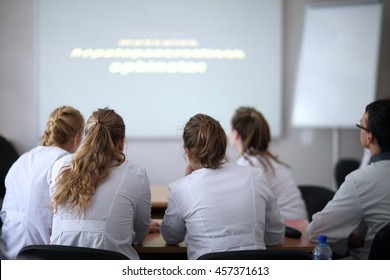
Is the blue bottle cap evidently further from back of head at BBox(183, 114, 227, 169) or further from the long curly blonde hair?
the long curly blonde hair

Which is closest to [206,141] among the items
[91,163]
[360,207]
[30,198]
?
[91,163]

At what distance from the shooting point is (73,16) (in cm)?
349

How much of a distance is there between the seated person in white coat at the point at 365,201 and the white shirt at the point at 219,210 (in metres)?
0.30

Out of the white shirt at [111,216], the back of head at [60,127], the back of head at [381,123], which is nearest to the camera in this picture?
the white shirt at [111,216]

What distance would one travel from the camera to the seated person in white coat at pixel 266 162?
9.53 ft

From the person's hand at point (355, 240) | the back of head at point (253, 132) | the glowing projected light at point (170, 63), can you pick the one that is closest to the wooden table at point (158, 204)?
the back of head at point (253, 132)

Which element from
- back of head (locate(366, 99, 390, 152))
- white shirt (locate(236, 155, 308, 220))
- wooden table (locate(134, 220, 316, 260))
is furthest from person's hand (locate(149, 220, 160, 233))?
back of head (locate(366, 99, 390, 152))

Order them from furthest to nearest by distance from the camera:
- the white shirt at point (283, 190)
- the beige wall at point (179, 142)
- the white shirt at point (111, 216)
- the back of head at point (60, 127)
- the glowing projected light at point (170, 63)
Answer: the glowing projected light at point (170, 63) → the beige wall at point (179, 142) → the white shirt at point (283, 190) → the back of head at point (60, 127) → the white shirt at point (111, 216)

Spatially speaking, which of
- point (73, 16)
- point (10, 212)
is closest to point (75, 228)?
point (10, 212)

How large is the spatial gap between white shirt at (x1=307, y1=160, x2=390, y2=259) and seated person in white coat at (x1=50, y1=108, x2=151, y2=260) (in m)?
0.80

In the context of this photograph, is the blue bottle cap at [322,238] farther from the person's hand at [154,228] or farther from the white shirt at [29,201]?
the white shirt at [29,201]

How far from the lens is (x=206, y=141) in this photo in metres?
2.06

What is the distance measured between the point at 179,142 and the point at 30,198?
222 centimetres

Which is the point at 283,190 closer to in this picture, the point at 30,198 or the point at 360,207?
the point at 360,207
